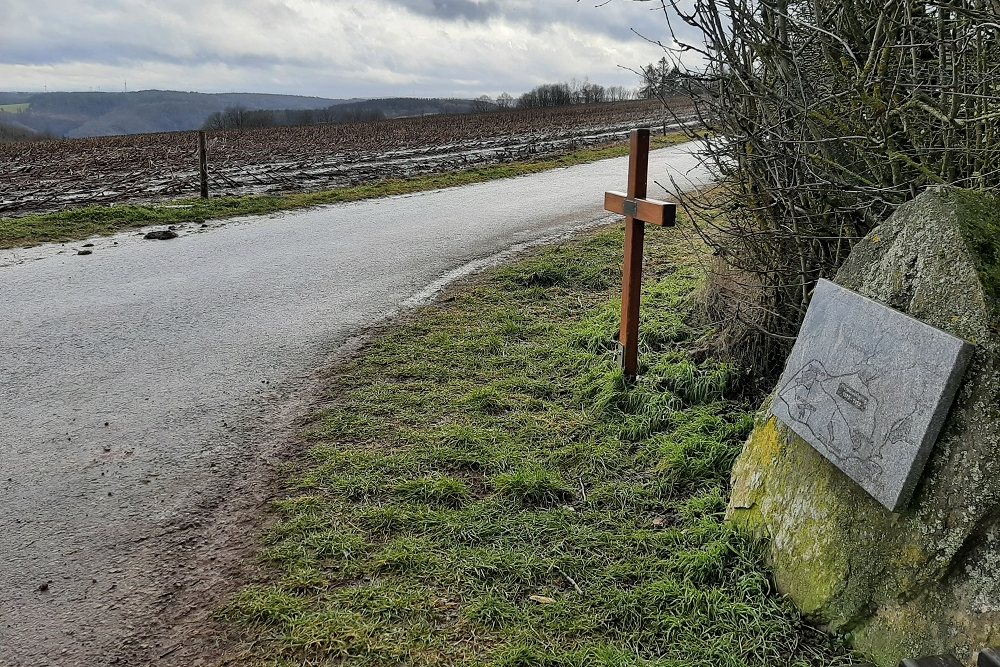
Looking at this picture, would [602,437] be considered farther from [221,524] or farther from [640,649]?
[221,524]

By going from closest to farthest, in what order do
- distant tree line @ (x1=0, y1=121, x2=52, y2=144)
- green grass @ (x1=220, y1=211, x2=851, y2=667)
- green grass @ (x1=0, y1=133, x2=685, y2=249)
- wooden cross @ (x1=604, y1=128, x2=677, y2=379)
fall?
green grass @ (x1=220, y1=211, x2=851, y2=667)
wooden cross @ (x1=604, y1=128, x2=677, y2=379)
green grass @ (x1=0, y1=133, x2=685, y2=249)
distant tree line @ (x1=0, y1=121, x2=52, y2=144)

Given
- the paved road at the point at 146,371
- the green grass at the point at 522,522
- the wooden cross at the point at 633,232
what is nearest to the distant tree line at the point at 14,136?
the paved road at the point at 146,371

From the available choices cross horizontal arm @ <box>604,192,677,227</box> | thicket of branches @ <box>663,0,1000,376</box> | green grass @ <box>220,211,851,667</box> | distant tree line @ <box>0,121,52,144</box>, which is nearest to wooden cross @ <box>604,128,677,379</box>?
cross horizontal arm @ <box>604,192,677,227</box>

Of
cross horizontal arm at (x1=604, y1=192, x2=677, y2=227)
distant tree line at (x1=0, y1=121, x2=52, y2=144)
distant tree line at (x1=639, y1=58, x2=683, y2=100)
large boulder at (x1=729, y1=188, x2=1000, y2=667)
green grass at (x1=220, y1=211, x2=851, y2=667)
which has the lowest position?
green grass at (x1=220, y1=211, x2=851, y2=667)

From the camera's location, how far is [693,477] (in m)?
4.08

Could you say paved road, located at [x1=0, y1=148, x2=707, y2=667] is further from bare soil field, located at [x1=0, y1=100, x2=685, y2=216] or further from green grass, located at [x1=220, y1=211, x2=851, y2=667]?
bare soil field, located at [x1=0, y1=100, x2=685, y2=216]

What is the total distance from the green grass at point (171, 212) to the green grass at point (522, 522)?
7522 millimetres

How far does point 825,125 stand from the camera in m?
4.07

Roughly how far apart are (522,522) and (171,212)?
1100 centimetres

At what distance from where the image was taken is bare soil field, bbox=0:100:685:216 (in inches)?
656

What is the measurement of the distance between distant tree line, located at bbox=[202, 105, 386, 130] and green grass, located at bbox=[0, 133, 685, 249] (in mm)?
48735

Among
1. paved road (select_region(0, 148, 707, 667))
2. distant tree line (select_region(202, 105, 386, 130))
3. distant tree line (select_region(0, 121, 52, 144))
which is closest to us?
paved road (select_region(0, 148, 707, 667))

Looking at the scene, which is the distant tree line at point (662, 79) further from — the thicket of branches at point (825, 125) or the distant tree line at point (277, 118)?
the distant tree line at point (277, 118)

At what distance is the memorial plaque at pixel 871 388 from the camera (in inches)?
102
